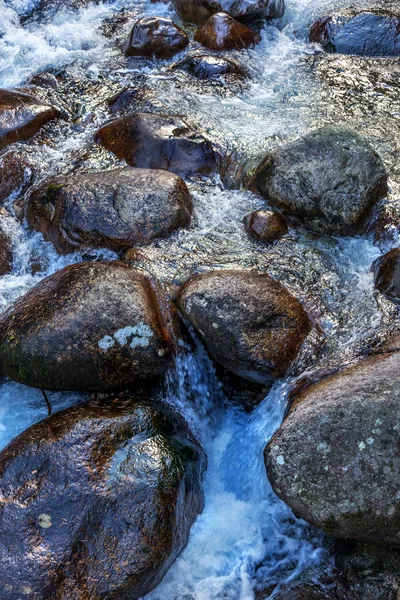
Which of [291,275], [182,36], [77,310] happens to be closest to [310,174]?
[291,275]

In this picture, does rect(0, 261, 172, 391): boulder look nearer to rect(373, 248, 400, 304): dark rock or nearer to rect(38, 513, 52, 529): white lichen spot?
rect(38, 513, 52, 529): white lichen spot

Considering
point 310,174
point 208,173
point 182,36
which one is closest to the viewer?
point 310,174

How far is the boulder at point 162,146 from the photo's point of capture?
20.1ft

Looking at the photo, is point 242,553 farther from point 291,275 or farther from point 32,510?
point 291,275

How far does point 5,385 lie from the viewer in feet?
14.9

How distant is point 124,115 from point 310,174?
9.15ft

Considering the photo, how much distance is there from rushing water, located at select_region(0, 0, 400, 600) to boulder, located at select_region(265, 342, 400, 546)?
479 mm

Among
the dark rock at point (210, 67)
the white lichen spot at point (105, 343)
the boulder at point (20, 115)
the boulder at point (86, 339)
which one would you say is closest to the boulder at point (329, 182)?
the boulder at point (86, 339)

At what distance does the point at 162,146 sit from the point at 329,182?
193cm

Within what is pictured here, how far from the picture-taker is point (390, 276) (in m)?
4.72

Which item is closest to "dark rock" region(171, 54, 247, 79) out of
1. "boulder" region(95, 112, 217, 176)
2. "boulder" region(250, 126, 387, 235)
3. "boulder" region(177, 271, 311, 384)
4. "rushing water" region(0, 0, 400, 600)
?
"rushing water" region(0, 0, 400, 600)

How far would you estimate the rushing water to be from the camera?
3717mm

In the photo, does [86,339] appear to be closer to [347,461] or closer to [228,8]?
[347,461]

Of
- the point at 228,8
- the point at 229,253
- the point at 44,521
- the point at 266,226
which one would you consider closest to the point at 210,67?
the point at 228,8
